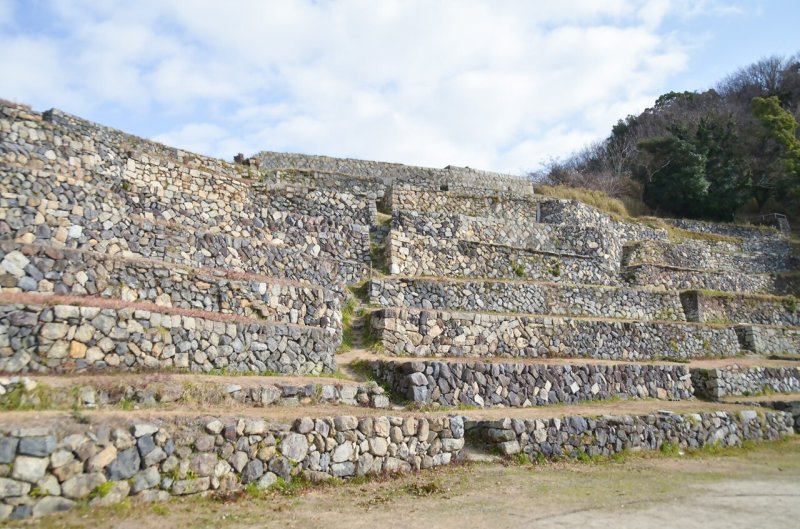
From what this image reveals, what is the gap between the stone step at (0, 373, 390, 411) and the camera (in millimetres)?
7750

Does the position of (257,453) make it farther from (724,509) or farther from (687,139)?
(687,139)

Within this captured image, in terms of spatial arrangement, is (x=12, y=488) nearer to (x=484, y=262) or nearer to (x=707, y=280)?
(x=484, y=262)

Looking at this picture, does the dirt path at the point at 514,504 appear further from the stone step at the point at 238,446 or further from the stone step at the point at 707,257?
the stone step at the point at 707,257

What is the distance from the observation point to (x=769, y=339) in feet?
76.7

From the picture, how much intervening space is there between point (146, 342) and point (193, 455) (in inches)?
134

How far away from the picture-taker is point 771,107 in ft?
142

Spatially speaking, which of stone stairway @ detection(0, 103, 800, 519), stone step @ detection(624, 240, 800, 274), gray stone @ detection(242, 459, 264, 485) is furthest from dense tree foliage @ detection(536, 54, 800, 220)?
gray stone @ detection(242, 459, 264, 485)

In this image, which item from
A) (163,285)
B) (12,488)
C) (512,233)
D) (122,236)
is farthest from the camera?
(512,233)

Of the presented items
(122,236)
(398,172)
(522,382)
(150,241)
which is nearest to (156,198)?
(150,241)

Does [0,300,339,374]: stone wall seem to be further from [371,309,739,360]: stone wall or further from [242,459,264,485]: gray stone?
[242,459,264,485]: gray stone

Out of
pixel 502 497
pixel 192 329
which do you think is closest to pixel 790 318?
pixel 502 497

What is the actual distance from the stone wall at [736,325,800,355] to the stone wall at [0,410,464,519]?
18.3 meters

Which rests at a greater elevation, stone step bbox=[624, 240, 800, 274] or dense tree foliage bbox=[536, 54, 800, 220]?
dense tree foliage bbox=[536, 54, 800, 220]

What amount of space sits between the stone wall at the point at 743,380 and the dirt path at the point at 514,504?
6524 mm
